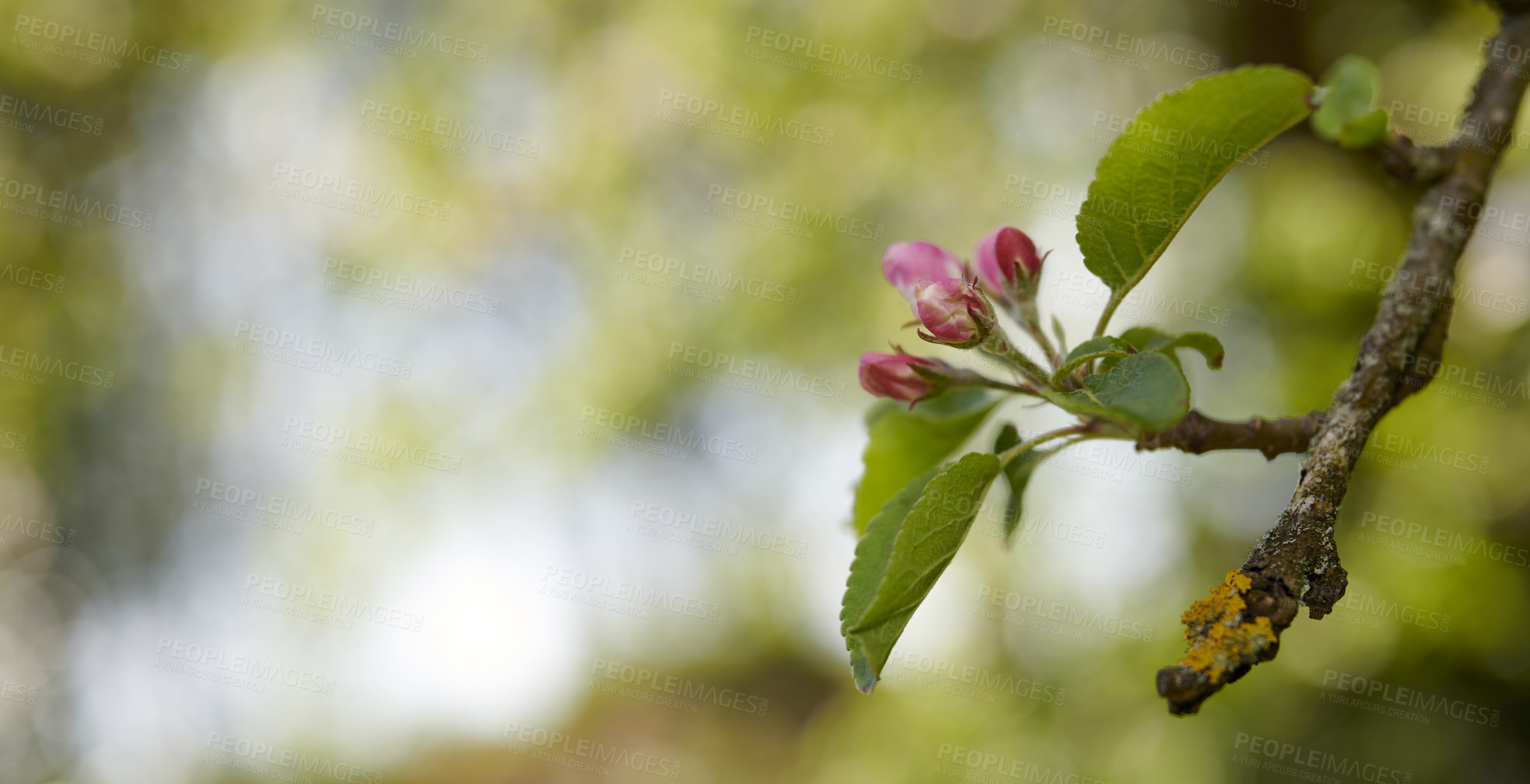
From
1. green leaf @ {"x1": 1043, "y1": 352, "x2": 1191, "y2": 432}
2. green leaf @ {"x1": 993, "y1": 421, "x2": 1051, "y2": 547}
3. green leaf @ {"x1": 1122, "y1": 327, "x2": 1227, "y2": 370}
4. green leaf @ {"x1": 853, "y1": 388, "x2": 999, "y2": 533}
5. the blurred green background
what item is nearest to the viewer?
green leaf @ {"x1": 1043, "y1": 352, "x2": 1191, "y2": 432}

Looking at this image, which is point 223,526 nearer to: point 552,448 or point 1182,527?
point 552,448

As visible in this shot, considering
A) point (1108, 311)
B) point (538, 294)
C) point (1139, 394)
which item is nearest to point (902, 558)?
point (1139, 394)

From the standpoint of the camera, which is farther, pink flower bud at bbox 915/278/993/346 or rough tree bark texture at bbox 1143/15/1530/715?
pink flower bud at bbox 915/278/993/346

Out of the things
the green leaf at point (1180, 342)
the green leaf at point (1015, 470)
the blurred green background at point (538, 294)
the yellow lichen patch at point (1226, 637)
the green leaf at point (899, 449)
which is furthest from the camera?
the blurred green background at point (538, 294)

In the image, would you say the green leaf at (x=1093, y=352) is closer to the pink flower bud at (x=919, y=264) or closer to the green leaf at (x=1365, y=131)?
the pink flower bud at (x=919, y=264)

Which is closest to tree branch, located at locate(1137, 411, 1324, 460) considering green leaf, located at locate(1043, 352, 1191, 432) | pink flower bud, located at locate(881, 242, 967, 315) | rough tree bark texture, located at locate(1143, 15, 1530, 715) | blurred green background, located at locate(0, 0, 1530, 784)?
rough tree bark texture, located at locate(1143, 15, 1530, 715)

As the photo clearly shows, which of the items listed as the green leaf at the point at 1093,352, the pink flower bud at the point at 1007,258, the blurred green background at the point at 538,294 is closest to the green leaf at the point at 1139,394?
the green leaf at the point at 1093,352

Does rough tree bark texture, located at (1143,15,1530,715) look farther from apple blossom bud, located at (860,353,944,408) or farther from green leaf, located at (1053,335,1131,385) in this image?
apple blossom bud, located at (860,353,944,408)
